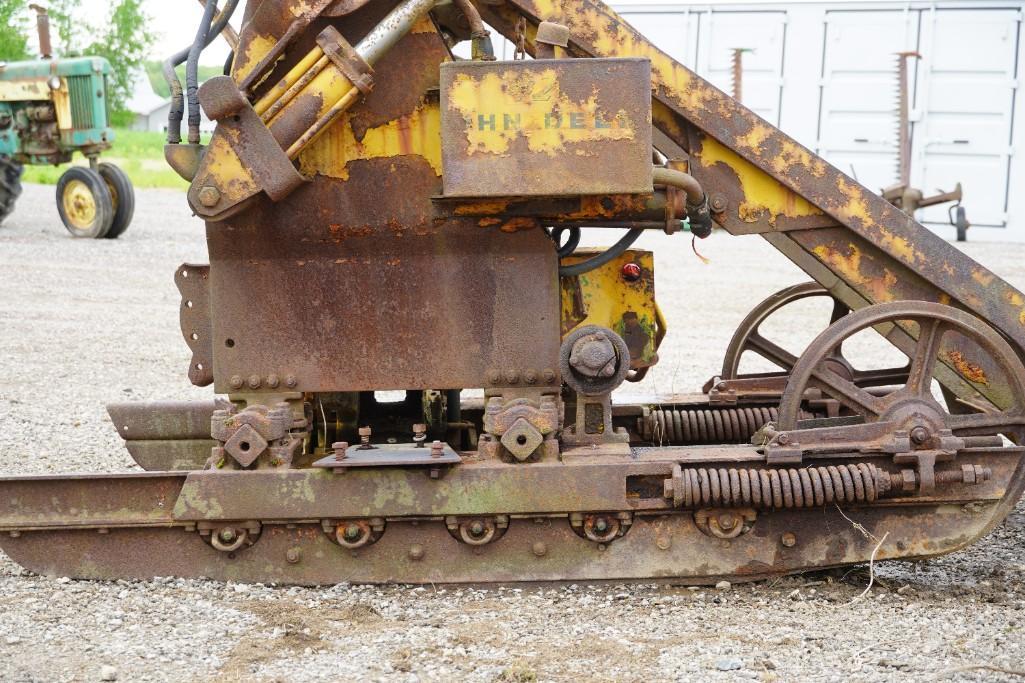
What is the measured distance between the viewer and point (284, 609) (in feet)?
14.7

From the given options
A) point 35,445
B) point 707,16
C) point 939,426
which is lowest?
point 35,445

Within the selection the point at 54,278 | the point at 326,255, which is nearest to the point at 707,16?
the point at 54,278

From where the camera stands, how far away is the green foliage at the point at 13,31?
102ft

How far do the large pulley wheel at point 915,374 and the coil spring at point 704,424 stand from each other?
952mm

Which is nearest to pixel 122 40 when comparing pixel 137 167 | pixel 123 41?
pixel 123 41

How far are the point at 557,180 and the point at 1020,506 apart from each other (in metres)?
2.95

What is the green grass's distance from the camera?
26922 millimetres

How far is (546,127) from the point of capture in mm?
4359

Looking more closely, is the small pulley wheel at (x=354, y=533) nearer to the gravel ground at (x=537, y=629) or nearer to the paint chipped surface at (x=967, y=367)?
the gravel ground at (x=537, y=629)

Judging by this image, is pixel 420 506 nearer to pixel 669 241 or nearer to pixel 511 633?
pixel 511 633

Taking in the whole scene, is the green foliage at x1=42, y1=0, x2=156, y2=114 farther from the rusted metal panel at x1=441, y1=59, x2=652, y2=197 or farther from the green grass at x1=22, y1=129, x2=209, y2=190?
the rusted metal panel at x1=441, y1=59, x2=652, y2=197

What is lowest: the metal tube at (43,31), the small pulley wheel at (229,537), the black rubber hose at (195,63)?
the small pulley wheel at (229,537)

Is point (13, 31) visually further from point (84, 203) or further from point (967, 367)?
point (967, 367)

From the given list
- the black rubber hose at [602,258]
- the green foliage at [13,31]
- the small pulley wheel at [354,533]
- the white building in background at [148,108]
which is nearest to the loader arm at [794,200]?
the black rubber hose at [602,258]
